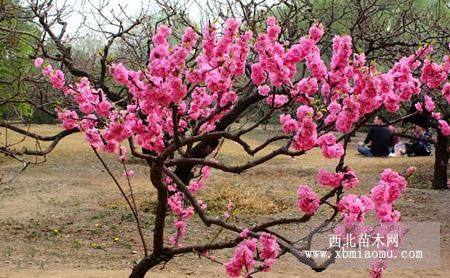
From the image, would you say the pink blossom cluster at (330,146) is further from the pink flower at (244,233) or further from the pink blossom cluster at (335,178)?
the pink flower at (244,233)

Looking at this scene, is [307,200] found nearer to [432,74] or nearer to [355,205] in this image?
[355,205]

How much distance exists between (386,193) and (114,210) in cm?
631

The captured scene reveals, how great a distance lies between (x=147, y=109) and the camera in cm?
350

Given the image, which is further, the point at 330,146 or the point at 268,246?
the point at 268,246

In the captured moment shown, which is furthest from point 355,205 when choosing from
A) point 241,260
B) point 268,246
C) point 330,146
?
point 241,260

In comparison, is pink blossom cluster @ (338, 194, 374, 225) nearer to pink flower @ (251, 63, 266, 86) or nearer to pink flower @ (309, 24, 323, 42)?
pink flower @ (251, 63, 266, 86)

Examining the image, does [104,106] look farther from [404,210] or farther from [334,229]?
[404,210]

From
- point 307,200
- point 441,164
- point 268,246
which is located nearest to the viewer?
point 307,200

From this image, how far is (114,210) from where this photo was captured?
9.10 meters

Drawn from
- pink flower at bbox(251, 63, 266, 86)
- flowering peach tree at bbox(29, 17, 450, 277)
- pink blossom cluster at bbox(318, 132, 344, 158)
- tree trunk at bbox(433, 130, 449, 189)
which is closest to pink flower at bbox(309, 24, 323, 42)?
flowering peach tree at bbox(29, 17, 450, 277)

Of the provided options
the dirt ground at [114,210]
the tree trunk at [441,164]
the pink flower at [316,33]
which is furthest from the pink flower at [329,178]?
the tree trunk at [441,164]

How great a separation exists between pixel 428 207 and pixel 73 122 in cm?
696

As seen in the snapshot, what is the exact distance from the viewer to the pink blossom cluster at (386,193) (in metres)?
3.34

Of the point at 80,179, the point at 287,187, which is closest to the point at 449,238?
the point at 287,187
